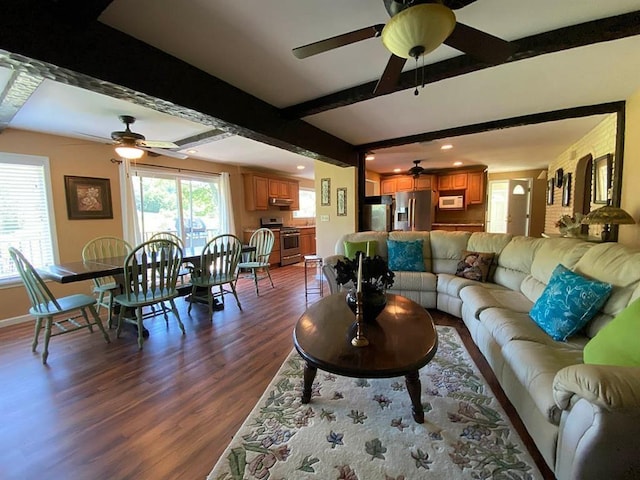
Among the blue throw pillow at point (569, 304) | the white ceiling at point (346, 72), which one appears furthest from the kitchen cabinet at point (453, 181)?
the blue throw pillow at point (569, 304)

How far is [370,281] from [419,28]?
141 cm

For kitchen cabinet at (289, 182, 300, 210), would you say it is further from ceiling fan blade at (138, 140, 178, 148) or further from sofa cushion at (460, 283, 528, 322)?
sofa cushion at (460, 283, 528, 322)

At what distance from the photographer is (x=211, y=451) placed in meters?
1.51

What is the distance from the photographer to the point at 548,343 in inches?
69.0

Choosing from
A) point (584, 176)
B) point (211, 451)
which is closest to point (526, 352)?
point (211, 451)

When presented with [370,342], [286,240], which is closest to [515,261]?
[370,342]

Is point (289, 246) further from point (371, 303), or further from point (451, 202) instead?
point (371, 303)

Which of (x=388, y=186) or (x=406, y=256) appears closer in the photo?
(x=406, y=256)

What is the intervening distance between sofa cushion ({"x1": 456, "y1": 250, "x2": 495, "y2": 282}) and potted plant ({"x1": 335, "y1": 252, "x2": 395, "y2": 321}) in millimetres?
1874

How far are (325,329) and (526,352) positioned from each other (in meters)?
1.16

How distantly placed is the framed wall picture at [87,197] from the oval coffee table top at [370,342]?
12.5 feet

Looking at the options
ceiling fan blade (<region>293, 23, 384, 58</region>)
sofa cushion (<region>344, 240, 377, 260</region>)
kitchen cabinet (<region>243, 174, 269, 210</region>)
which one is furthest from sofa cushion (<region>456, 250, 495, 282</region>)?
kitchen cabinet (<region>243, 174, 269, 210</region>)

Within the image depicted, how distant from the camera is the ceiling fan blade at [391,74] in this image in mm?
1548

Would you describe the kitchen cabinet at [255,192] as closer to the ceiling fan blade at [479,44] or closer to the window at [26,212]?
the window at [26,212]
